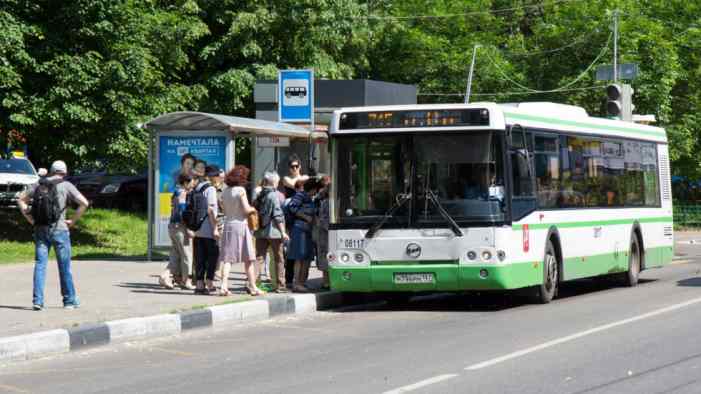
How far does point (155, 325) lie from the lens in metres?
13.2

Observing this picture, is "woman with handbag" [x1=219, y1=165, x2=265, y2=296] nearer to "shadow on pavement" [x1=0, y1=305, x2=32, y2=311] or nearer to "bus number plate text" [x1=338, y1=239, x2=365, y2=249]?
"bus number plate text" [x1=338, y1=239, x2=365, y2=249]

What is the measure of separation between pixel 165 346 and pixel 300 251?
16.4 ft

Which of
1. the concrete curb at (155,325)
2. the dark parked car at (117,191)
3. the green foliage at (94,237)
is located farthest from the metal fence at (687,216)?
the concrete curb at (155,325)

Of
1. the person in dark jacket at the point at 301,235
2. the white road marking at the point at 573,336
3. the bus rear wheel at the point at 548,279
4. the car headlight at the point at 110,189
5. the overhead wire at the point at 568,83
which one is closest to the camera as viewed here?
the white road marking at the point at 573,336

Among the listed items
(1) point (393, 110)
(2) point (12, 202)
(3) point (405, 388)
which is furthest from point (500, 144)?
(2) point (12, 202)

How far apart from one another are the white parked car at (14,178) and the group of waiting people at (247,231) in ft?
50.6

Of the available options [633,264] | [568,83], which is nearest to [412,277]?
[633,264]

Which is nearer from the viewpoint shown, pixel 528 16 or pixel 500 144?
pixel 500 144

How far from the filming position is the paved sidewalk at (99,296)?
13344mm

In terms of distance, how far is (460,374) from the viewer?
9.80 m

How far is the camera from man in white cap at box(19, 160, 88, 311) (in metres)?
14.3

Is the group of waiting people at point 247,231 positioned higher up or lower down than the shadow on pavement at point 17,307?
higher up

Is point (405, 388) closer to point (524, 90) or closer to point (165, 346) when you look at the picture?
point (165, 346)

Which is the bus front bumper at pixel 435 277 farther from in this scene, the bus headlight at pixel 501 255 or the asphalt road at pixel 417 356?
the asphalt road at pixel 417 356
